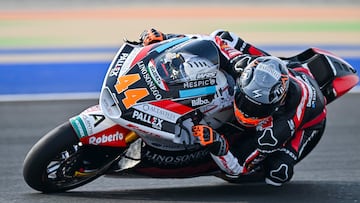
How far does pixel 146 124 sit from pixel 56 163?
680 mm

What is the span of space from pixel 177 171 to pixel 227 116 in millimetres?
512

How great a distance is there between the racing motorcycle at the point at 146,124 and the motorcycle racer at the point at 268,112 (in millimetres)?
128

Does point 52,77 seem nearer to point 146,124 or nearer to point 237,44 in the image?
point 237,44

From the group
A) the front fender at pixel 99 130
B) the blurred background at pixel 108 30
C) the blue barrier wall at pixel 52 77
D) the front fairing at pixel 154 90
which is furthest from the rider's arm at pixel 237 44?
the blue barrier wall at pixel 52 77

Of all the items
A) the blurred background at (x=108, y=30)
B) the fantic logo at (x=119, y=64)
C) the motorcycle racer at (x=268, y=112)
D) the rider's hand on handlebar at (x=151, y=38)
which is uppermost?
the rider's hand on handlebar at (x=151, y=38)

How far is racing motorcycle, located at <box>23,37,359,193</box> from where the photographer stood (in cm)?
546

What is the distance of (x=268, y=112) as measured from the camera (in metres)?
5.54

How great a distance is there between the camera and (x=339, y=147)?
799cm

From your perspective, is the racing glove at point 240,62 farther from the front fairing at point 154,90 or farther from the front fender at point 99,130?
the front fender at point 99,130

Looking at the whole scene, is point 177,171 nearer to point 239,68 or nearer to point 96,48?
point 239,68

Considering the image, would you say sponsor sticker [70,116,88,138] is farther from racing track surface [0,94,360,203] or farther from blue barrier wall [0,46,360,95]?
blue barrier wall [0,46,360,95]

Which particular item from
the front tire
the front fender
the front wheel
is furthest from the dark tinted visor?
the front tire

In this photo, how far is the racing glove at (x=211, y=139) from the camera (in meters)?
5.45

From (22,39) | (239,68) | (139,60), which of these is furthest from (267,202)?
(22,39)
